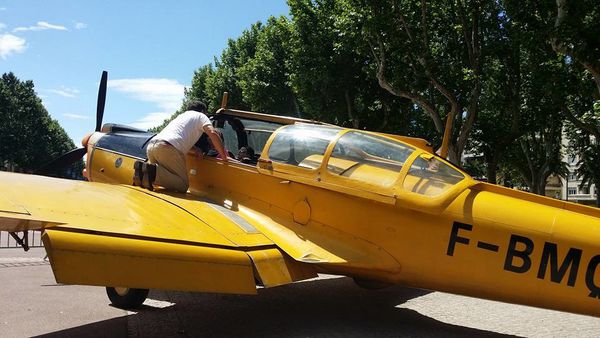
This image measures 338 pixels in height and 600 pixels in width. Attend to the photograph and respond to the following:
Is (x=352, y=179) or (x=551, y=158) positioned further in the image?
(x=551, y=158)

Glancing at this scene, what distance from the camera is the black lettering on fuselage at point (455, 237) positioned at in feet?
15.8

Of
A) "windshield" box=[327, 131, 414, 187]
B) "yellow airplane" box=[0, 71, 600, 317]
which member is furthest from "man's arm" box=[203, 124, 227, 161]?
"windshield" box=[327, 131, 414, 187]

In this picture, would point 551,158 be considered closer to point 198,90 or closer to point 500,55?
point 500,55

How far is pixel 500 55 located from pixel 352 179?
17608 mm

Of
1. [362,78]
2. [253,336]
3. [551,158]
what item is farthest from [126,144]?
[551,158]

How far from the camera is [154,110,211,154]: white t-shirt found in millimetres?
6375

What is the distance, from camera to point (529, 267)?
15.0ft

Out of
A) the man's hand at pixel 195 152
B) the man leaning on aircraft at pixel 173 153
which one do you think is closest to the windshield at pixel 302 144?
the man leaning on aircraft at pixel 173 153

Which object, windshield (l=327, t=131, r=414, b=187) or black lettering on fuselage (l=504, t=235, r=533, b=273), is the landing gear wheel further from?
black lettering on fuselage (l=504, t=235, r=533, b=273)

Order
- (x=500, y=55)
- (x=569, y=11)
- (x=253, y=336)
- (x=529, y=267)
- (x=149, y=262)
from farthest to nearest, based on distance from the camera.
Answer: (x=500, y=55)
(x=569, y=11)
(x=253, y=336)
(x=529, y=267)
(x=149, y=262)

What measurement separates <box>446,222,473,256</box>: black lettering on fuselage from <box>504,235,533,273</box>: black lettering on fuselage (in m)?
0.39

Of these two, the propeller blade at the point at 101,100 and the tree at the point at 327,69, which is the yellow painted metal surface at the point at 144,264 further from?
the tree at the point at 327,69

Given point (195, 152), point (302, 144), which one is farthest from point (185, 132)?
point (302, 144)

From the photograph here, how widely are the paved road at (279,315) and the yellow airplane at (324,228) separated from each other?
0.60m
